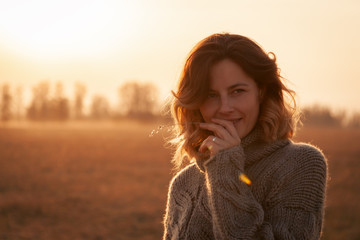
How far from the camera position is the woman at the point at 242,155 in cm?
206

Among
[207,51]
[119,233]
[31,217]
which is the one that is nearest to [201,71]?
[207,51]

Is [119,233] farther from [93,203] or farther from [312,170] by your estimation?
[312,170]

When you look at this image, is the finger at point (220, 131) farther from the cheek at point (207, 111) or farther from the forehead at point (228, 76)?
the forehead at point (228, 76)

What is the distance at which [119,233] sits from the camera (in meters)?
9.05

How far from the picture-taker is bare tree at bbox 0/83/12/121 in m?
82.1

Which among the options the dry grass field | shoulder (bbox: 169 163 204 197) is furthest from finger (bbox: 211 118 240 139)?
the dry grass field

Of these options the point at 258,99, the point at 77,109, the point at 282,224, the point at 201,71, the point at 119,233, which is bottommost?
the point at 77,109

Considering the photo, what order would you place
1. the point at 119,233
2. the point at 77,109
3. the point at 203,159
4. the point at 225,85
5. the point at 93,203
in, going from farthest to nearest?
the point at 77,109
the point at 93,203
the point at 119,233
the point at 203,159
the point at 225,85

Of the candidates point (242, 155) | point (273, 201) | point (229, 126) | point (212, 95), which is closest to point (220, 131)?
point (229, 126)

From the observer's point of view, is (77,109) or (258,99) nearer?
(258,99)

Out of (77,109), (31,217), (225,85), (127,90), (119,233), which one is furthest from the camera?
(77,109)

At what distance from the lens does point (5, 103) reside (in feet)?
280

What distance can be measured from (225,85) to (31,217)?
31.0 ft

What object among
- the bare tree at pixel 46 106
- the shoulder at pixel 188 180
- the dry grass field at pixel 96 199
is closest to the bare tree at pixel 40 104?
the bare tree at pixel 46 106
